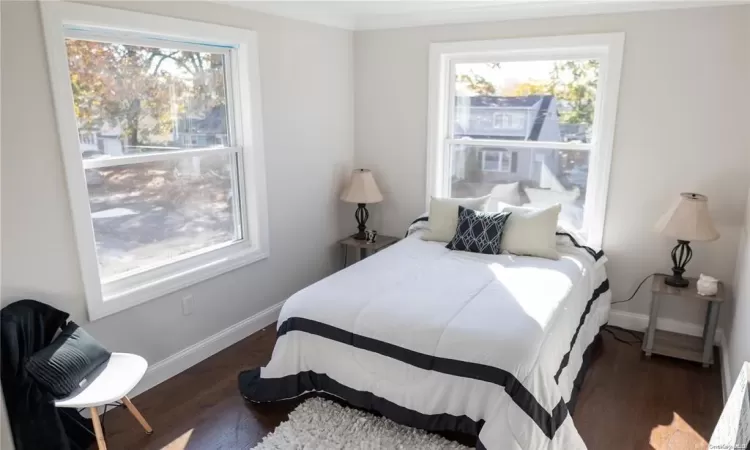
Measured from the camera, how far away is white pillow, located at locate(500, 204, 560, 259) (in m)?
3.15

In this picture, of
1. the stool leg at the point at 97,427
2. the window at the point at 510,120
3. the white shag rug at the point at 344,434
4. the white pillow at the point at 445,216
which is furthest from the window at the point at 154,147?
the window at the point at 510,120

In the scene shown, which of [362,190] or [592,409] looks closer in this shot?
[592,409]

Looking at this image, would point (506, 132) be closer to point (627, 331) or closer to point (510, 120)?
point (510, 120)

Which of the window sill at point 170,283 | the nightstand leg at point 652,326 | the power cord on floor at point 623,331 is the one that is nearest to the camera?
the window sill at point 170,283

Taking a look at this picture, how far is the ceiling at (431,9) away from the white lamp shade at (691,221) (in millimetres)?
1149

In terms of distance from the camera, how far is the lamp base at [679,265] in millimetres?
3018

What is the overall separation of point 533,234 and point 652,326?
89 cm

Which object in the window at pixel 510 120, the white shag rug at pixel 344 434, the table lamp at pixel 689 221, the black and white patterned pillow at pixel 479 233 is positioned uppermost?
the window at pixel 510 120

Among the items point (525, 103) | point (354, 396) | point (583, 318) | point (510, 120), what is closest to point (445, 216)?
point (510, 120)

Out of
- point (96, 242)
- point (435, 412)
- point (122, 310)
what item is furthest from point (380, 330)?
point (96, 242)

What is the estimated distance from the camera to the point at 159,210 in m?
2.84

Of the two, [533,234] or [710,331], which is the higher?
[533,234]

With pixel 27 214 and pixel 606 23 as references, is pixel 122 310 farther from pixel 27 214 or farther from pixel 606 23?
pixel 606 23

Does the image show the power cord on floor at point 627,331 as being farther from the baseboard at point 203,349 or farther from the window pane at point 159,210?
the window pane at point 159,210
